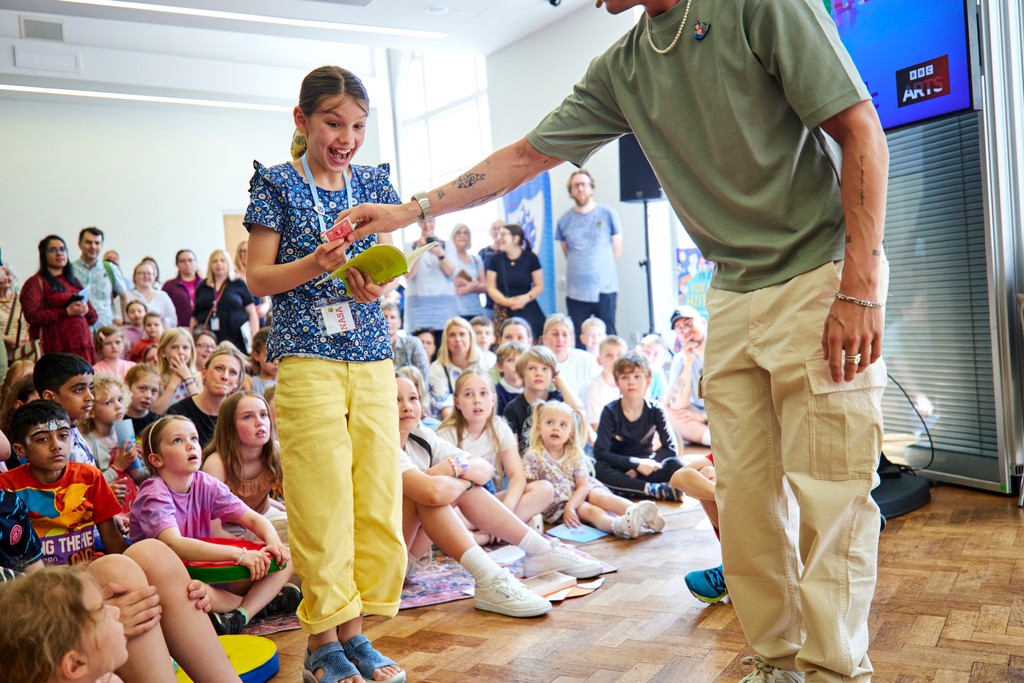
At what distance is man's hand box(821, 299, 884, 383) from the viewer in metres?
1.31

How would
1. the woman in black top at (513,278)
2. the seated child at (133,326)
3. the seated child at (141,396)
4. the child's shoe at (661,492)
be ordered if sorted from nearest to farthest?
1. the seated child at (141,396)
2. the child's shoe at (661,492)
3. the seated child at (133,326)
4. the woman in black top at (513,278)

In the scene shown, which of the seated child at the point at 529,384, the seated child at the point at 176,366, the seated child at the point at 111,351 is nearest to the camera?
the seated child at the point at 529,384

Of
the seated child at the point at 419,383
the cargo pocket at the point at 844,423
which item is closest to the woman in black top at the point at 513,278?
the seated child at the point at 419,383

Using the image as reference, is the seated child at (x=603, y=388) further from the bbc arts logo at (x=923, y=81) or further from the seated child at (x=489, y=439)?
the bbc arts logo at (x=923, y=81)

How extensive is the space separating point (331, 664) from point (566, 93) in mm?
6976

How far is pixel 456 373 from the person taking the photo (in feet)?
15.8

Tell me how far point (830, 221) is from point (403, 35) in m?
7.21

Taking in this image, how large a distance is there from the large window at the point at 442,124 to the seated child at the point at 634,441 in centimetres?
601

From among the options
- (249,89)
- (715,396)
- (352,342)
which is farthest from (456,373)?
(249,89)

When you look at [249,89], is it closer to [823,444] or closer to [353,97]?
[353,97]

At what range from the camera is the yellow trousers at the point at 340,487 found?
1852 millimetres

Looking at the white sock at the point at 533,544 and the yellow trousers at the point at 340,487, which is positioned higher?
the yellow trousers at the point at 340,487

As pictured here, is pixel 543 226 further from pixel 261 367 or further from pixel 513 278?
pixel 261 367

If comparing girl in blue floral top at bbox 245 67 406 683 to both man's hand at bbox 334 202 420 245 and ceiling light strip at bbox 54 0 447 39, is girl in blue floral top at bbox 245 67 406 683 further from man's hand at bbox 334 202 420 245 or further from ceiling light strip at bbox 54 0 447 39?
ceiling light strip at bbox 54 0 447 39
